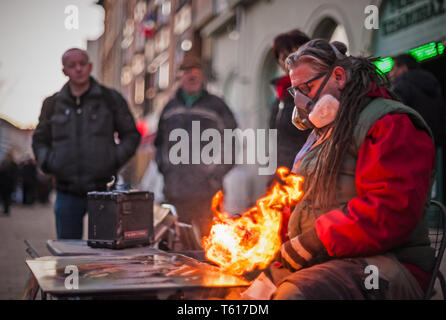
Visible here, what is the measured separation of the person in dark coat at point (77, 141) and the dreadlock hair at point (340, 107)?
2.56m

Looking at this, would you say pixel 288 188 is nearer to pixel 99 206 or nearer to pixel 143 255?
pixel 143 255

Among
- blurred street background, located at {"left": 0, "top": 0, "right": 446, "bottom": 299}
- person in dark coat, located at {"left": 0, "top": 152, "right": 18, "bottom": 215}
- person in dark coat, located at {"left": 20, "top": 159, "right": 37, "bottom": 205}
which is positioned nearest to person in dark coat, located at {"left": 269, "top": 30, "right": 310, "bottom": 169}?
blurred street background, located at {"left": 0, "top": 0, "right": 446, "bottom": 299}

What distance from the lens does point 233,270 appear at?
2.40 m

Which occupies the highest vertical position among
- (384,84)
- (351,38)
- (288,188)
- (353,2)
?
(353,2)

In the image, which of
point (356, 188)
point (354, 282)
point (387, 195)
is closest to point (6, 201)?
point (356, 188)

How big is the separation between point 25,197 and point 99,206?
2193 centimetres

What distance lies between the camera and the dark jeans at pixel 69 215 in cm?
454

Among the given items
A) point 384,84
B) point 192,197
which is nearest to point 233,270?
point 384,84

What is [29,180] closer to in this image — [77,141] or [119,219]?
[77,141]

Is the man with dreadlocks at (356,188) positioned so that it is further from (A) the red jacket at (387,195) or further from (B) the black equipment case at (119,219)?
(B) the black equipment case at (119,219)

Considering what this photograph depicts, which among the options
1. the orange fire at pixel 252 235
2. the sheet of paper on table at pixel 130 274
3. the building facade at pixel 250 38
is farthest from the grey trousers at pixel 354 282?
the building facade at pixel 250 38

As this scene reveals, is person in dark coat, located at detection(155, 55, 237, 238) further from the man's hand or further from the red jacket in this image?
the red jacket
